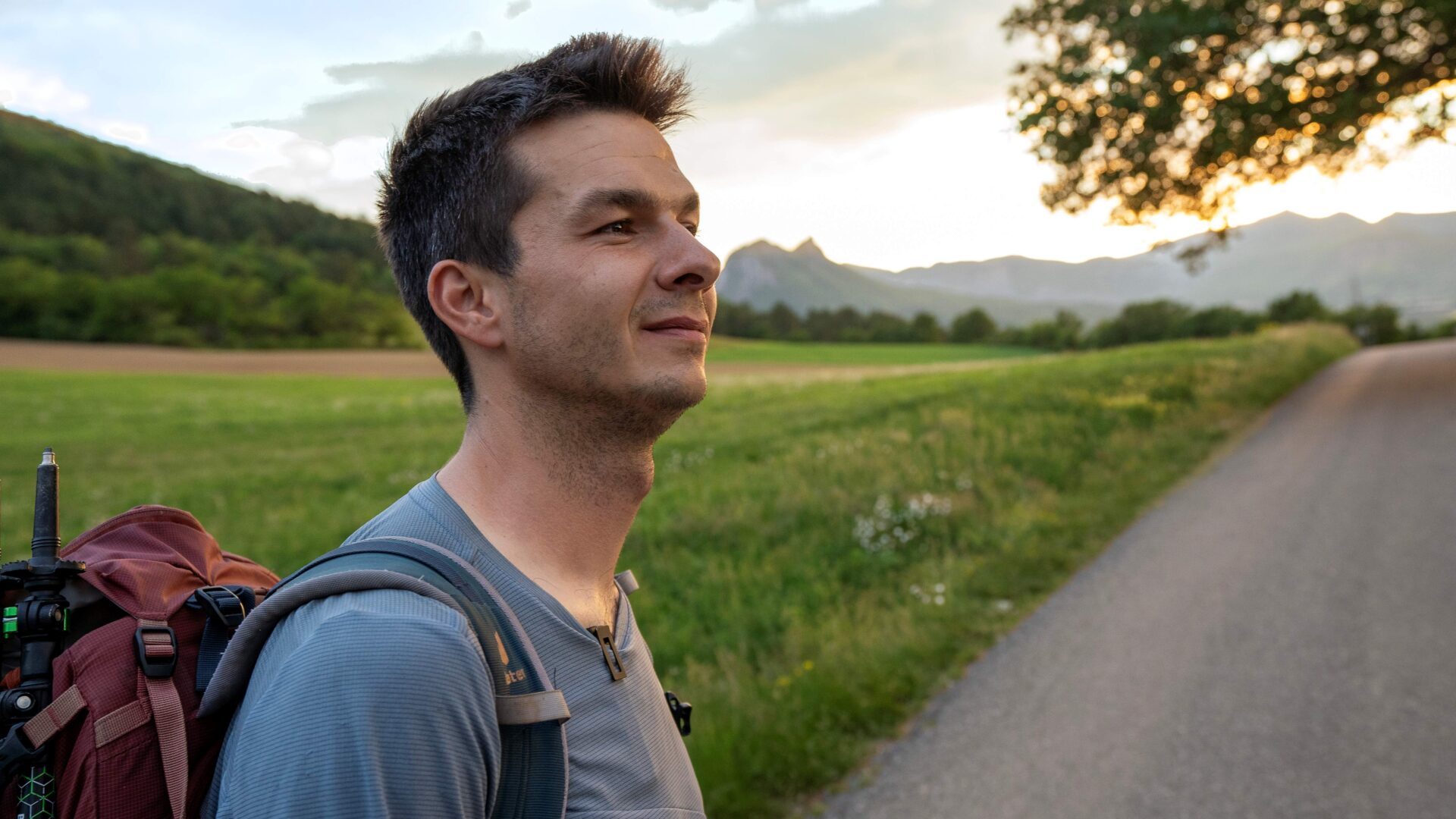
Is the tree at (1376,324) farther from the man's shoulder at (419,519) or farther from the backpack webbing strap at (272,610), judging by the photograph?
the backpack webbing strap at (272,610)

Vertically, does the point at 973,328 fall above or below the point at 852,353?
above

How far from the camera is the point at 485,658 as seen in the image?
119 centimetres

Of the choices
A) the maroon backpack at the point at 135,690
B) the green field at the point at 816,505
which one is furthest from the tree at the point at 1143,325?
the maroon backpack at the point at 135,690

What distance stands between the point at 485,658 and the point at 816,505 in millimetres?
8239

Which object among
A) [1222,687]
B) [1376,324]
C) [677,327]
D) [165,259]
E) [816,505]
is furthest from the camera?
[165,259]

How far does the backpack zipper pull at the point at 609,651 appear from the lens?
1.45 m

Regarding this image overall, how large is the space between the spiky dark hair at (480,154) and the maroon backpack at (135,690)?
0.52m

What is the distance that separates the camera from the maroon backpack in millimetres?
1140

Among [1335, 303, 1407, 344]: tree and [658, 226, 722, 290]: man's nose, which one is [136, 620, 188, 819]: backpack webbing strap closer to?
[658, 226, 722, 290]: man's nose

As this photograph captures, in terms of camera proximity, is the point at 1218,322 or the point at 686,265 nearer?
the point at 686,265

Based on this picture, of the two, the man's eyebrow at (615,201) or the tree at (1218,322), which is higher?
the tree at (1218,322)

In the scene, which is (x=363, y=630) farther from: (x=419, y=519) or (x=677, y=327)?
(x=677, y=327)

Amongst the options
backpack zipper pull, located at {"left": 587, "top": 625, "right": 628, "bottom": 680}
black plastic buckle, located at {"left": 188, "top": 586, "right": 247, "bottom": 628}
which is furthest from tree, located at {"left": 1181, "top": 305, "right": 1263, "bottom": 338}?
black plastic buckle, located at {"left": 188, "top": 586, "right": 247, "bottom": 628}

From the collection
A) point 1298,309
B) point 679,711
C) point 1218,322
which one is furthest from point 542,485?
point 1218,322
